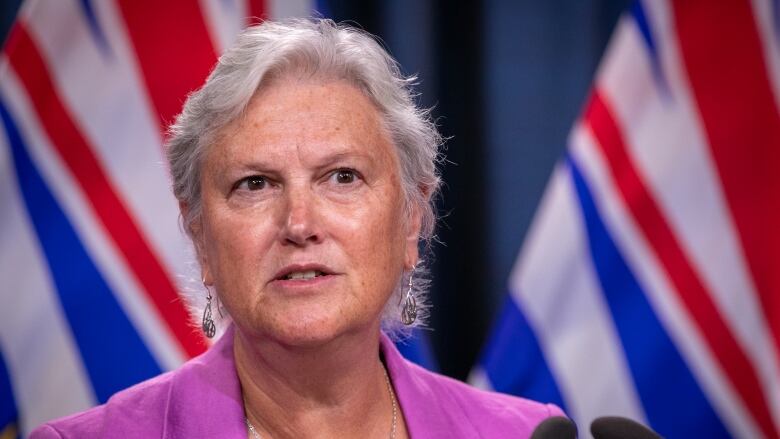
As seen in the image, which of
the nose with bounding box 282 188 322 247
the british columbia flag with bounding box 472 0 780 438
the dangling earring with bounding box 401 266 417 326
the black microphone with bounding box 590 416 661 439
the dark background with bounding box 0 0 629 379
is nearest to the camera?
the black microphone with bounding box 590 416 661 439

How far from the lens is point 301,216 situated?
1.51m

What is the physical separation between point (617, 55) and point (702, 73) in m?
0.20

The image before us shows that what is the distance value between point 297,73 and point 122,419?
57cm

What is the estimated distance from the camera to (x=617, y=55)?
8.32 ft

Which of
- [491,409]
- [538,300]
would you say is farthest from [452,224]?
[491,409]

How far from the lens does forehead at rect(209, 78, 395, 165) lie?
1.56 meters

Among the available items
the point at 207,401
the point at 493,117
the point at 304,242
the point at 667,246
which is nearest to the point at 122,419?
the point at 207,401

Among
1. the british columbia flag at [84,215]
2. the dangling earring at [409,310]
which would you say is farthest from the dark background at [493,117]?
the dangling earring at [409,310]

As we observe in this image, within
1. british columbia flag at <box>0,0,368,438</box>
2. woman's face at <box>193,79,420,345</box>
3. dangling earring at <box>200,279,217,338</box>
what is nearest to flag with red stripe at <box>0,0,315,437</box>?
british columbia flag at <box>0,0,368,438</box>

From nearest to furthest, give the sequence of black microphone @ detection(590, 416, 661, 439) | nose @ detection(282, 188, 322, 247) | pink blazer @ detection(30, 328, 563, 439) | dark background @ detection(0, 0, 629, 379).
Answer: black microphone @ detection(590, 416, 661, 439)
nose @ detection(282, 188, 322, 247)
pink blazer @ detection(30, 328, 563, 439)
dark background @ detection(0, 0, 629, 379)

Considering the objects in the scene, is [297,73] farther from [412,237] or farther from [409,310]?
[409,310]

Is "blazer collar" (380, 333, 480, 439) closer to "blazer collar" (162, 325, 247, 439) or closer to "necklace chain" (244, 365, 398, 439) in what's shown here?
"necklace chain" (244, 365, 398, 439)

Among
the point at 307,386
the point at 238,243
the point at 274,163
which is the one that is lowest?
the point at 307,386

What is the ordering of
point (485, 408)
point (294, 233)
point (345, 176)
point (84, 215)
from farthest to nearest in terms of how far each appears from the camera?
point (84, 215)
point (485, 408)
point (345, 176)
point (294, 233)
